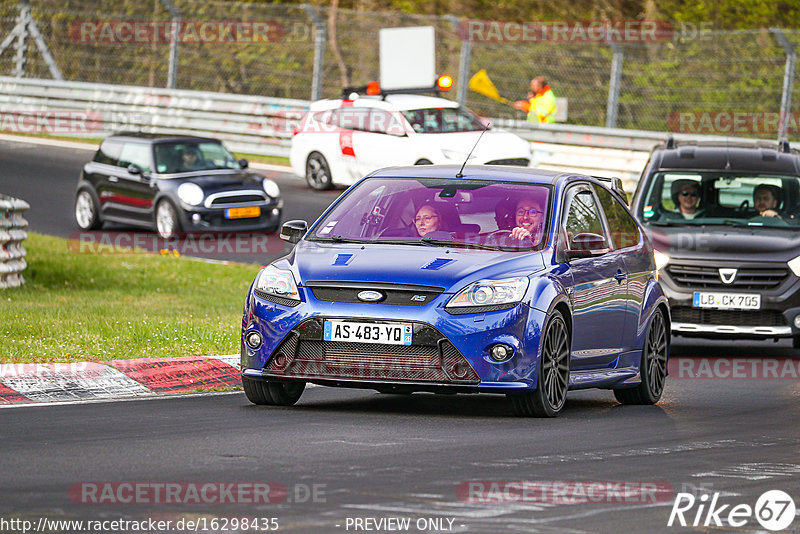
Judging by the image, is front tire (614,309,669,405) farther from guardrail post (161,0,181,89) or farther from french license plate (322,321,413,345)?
guardrail post (161,0,181,89)

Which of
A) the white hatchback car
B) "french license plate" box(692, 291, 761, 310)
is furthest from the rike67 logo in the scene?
the white hatchback car

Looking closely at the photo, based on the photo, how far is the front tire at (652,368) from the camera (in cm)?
1177

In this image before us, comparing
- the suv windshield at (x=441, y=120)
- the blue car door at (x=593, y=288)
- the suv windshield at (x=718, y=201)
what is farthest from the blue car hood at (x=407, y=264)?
the suv windshield at (x=441, y=120)

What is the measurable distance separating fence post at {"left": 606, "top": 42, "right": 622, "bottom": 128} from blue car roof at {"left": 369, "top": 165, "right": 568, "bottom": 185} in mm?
18429

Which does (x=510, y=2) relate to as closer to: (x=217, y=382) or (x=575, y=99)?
(x=575, y=99)

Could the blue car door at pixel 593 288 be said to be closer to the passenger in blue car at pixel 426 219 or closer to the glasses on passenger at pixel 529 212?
the glasses on passenger at pixel 529 212

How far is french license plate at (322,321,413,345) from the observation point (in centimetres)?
970

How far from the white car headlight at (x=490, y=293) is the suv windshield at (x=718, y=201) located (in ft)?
19.9

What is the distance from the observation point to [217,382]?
39.1ft

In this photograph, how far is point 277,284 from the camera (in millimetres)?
10102

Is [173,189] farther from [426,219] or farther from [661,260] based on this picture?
[426,219]

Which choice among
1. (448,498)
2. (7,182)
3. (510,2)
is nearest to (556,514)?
(448,498)

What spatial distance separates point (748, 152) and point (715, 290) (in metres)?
2.06

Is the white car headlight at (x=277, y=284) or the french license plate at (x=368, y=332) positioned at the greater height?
the white car headlight at (x=277, y=284)
